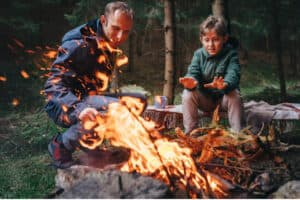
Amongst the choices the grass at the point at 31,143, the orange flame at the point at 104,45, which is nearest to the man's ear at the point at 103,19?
the orange flame at the point at 104,45

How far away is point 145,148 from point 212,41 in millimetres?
1963

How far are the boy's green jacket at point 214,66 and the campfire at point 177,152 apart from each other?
93 cm

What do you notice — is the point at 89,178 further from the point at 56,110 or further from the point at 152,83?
the point at 152,83

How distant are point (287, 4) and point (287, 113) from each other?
6.44 m

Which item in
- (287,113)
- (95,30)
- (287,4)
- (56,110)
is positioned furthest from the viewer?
(287,4)

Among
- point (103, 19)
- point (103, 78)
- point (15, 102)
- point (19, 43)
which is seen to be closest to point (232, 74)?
point (103, 78)

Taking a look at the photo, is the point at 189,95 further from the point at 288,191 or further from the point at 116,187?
the point at 116,187

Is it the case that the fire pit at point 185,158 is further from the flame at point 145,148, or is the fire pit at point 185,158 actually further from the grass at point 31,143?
the grass at point 31,143

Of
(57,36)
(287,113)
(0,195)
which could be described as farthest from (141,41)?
(0,195)

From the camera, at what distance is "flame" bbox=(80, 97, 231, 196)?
3.00m

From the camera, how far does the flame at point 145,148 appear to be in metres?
3.00

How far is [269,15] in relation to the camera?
1009cm

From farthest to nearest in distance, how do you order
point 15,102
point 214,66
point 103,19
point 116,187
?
point 15,102
point 214,66
point 103,19
point 116,187

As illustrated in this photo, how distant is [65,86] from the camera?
11.9 ft
